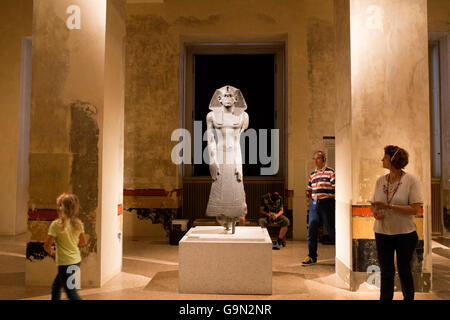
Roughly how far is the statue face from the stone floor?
87.5 inches

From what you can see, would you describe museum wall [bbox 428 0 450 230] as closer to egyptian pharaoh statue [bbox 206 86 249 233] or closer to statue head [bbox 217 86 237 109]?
egyptian pharaoh statue [bbox 206 86 249 233]

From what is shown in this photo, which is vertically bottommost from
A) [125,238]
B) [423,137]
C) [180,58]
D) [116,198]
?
[125,238]

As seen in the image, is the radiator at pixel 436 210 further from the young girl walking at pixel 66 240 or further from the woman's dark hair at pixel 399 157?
the young girl walking at pixel 66 240

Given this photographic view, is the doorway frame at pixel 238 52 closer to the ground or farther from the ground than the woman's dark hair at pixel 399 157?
farther from the ground

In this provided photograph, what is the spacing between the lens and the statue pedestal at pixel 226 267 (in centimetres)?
412

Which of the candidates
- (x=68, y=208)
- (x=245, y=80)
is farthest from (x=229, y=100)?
(x=245, y=80)

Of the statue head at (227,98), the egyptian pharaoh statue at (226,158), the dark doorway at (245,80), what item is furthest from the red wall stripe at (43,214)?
the dark doorway at (245,80)

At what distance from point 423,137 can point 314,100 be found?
13.2ft

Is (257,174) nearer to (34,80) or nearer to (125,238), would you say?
(125,238)

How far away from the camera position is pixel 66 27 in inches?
178

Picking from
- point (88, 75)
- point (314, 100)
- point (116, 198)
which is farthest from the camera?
point (314, 100)

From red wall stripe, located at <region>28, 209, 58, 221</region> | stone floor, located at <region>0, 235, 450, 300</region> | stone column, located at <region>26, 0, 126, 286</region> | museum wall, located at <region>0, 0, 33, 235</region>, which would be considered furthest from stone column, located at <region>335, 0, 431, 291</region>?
museum wall, located at <region>0, 0, 33, 235</region>

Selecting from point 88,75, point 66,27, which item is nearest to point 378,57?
point 88,75

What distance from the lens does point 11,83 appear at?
8641mm
